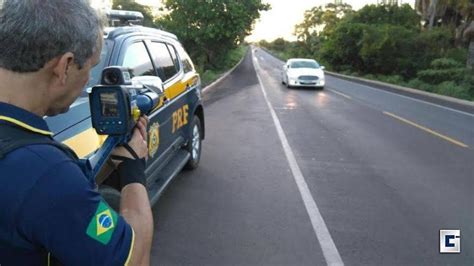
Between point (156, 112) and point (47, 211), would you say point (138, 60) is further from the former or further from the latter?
point (47, 211)

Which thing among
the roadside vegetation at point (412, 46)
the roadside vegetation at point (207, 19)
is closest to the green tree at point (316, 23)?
the roadside vegetation at point (412, 46)

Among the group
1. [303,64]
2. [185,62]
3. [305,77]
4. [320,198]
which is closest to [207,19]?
[303,64]

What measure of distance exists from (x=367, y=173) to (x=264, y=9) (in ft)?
86.1

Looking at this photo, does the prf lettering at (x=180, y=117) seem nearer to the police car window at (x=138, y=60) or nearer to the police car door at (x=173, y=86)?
the police car door at (x=173, y=86)

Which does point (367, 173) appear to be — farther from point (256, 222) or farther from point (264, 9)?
point (264, 9)

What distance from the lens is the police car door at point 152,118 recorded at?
409 cm

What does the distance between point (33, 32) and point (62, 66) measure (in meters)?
0.11

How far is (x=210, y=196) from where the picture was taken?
5.49m

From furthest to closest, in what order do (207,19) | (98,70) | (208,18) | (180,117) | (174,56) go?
(207,19)
(208,18)
(174,56)
(180,117)
(98,70)

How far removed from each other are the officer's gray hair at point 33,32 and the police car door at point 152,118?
263 cm

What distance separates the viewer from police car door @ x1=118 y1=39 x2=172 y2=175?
409 centimetres

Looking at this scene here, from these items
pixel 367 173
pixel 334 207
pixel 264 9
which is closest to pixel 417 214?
pixel 334 207

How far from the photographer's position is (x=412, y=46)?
3506cm

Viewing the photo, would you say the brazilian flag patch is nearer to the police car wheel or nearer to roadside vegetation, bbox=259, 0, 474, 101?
the police car wheel
